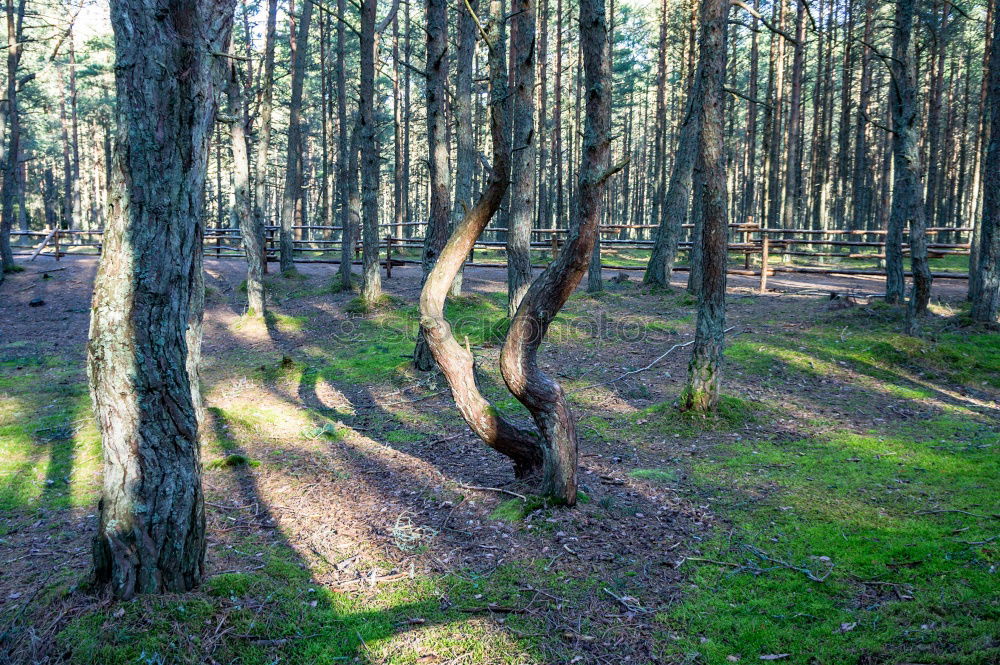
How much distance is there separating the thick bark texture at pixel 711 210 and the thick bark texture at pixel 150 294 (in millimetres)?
5350

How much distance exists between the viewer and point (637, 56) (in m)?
39.9

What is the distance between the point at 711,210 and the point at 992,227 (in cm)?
627

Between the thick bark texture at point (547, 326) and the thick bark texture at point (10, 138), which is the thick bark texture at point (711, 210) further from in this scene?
the thick bark texture at point (10, 138)

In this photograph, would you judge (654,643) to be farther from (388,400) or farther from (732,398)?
(388,400)

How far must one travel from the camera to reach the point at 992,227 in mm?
10250

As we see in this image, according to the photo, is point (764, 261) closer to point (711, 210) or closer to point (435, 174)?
point (435, 174)

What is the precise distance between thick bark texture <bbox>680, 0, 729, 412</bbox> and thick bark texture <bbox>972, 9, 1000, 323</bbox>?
19.3ft

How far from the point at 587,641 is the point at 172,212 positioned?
3607 mm

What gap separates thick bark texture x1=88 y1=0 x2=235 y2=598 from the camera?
3.57 m

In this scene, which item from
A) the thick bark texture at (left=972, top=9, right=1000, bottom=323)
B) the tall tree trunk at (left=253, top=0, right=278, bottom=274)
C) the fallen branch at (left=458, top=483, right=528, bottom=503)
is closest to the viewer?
the fallen branch at (left=458, top=483, right=528, bottom=503)

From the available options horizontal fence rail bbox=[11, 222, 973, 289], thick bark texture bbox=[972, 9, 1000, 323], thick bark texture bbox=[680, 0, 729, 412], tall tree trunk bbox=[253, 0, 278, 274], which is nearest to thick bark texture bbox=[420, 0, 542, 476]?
thick bark texture bbox=[680, 0, 729, 412]

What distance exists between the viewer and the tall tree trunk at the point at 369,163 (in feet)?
44.7

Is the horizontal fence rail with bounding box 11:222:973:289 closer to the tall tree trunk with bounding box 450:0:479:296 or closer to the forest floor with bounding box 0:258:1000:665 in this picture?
the tall tree trunk with bounding box 450:0:479:296

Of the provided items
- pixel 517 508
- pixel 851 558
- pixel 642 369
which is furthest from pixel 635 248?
pixel 851 558
